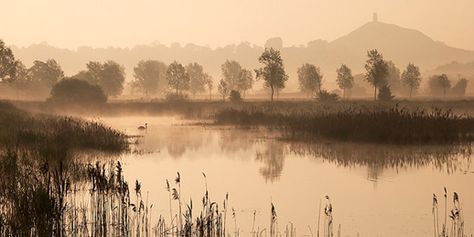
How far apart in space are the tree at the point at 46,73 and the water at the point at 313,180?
89754mm

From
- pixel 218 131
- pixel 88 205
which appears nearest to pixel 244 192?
pixel 88 205

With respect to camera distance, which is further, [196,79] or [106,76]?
[196,79]

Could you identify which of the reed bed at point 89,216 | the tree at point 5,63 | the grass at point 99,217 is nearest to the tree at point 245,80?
the tree at point 5,63

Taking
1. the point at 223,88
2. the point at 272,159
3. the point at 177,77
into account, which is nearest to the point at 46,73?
the point at 177,77

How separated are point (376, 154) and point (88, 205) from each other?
49.5 ft

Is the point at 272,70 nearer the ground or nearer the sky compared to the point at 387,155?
nearer the sky

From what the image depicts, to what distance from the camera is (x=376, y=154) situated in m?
24.1

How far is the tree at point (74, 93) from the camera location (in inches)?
2795

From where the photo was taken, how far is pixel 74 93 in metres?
71.3

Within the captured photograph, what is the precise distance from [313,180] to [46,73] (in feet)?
343

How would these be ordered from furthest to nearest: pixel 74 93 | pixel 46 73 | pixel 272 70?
pixel 46 73, pixel 272 70, pixel 74 93

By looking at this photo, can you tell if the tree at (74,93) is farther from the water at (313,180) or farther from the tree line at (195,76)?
the water at (313,180)

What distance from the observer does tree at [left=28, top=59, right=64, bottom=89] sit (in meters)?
113

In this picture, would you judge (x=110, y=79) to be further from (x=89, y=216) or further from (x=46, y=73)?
(x=89, y=216)
